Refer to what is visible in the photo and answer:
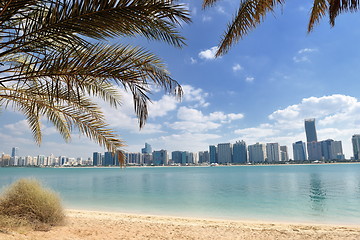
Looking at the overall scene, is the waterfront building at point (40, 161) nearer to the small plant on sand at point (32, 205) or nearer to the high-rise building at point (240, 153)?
the high-rise building at point (240, 153)

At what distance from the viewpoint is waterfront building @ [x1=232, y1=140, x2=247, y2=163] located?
163m

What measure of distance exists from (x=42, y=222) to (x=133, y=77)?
18.1 ft

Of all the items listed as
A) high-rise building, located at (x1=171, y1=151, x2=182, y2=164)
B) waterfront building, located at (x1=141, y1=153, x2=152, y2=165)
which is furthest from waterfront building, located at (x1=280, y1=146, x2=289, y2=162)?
waterfront building, located at (x1=141, y1=153, x2=152, y2=165)

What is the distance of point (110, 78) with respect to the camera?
303 centimetres

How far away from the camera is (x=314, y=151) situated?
525ft

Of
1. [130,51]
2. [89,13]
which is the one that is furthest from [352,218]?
[89,13]

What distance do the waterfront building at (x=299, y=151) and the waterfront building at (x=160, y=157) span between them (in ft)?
336

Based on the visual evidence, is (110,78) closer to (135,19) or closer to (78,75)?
(78,75)

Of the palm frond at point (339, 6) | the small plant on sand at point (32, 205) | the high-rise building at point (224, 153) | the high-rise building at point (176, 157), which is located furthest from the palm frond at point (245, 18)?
the high-rise building at point (176, 157)

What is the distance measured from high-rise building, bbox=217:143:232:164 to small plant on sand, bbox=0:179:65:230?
166534mm

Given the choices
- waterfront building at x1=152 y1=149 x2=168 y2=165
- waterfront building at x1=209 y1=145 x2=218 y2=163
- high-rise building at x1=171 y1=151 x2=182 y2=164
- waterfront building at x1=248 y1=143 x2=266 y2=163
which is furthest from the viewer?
high-rise building at x1=171 y1=151 x2=182 y2=164

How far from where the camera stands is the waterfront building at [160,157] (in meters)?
173

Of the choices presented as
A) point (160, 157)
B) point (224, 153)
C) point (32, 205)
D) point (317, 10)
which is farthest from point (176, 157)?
point (317, 10)

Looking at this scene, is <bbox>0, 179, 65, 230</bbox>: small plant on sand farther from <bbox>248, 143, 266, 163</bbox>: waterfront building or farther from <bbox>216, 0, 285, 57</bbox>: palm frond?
<bbox>248, 143, 266, 163</bbox>: waterfront building
